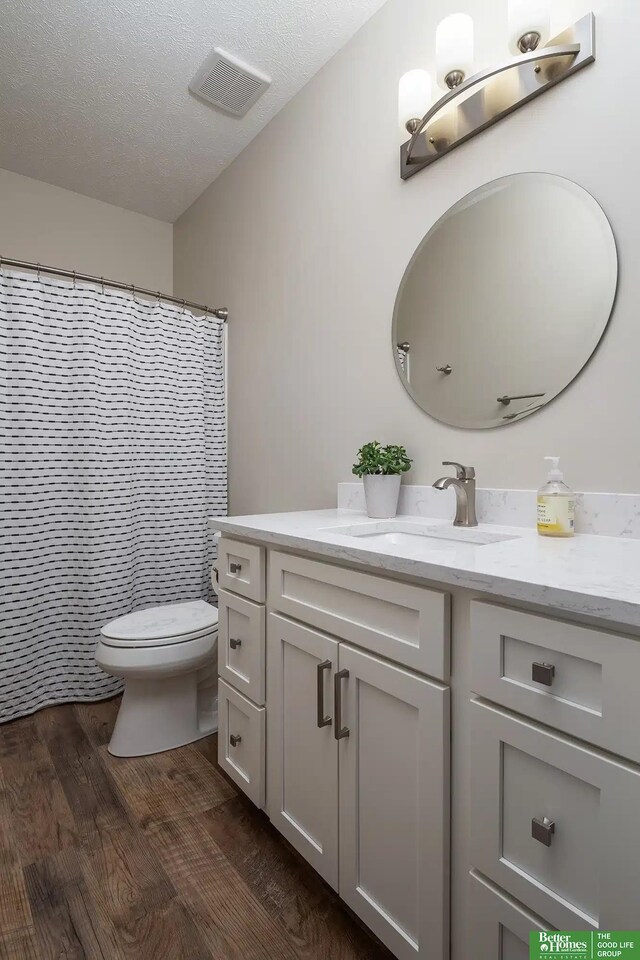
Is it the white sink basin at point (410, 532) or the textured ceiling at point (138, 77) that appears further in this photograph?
the textured ceiling at point (138, 77)

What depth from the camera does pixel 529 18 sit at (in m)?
1.20

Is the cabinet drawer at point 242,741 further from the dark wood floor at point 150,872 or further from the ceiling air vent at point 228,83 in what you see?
the ceiling air vent at point 228,83

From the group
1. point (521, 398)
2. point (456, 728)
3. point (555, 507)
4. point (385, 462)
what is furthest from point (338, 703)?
point (521, 398)

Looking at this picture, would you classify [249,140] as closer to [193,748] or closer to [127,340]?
[127,340]

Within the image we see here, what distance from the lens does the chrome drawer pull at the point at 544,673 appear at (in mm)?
691

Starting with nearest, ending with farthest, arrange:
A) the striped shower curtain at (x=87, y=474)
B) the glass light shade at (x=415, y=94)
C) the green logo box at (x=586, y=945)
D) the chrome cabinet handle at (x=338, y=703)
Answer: the green logo box at (x=586, y=945) < the chrome cabinet handle at (x=338, y=703) < the glass light shade at (x=415, y=94) < the striped shower curtain at (x=87, y=474)

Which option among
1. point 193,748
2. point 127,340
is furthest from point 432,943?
point 127,340

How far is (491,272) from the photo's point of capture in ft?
4.52

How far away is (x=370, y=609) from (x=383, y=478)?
0.61m

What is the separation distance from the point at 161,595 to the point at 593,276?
2137 mm

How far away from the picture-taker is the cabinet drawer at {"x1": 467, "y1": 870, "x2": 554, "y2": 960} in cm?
73

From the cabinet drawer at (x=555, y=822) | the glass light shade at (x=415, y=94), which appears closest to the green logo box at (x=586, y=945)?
the cabinet drawer at (x=555, y=822)

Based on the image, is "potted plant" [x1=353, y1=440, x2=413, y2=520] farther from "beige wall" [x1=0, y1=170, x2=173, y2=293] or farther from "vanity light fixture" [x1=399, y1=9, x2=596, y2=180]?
"beige wall" [x1=0, y1=170, x2=173, y2=293]

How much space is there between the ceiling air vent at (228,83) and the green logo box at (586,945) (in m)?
2.58
